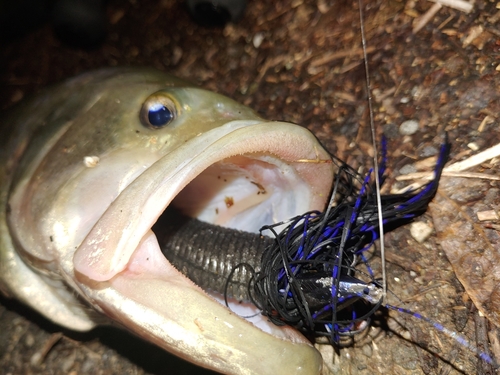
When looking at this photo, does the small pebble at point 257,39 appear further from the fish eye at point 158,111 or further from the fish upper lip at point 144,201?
the fish upper lip at point 144,201

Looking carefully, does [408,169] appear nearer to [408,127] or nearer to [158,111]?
[408,127]

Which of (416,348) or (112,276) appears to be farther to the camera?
(416,348)

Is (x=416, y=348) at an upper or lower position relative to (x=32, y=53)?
lower

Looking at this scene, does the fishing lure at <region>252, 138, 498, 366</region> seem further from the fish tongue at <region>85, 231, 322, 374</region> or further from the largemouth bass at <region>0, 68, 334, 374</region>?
the fish tongue at <region>85, 231, 322, 374</region>

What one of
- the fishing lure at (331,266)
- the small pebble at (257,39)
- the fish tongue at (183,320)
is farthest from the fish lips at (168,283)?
the small pebble at (257,39)

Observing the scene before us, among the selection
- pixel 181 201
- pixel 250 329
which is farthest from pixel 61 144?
pixel 250 329

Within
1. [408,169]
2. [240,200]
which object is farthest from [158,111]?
[408,169]

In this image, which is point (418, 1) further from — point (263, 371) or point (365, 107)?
point (263, 371)
